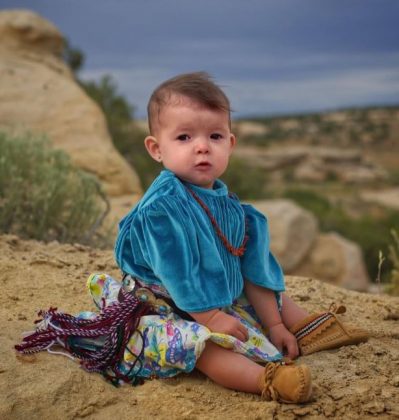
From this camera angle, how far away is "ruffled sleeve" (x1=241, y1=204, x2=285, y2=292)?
3076 mm

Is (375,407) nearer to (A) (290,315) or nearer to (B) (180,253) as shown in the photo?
(A) (290,315)

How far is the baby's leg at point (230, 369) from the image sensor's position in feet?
8.64

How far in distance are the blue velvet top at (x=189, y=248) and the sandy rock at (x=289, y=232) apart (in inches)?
466

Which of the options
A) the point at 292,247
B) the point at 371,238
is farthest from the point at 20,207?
the point at 371,238

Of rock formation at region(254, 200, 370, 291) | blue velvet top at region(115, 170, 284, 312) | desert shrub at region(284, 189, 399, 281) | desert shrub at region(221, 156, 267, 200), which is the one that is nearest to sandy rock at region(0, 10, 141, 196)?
rock formation at region(254, 200, 370, 291)

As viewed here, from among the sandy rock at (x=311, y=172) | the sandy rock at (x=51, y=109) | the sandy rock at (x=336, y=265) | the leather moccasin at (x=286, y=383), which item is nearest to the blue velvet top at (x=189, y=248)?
the leather moccasin at (x=286, y=383)

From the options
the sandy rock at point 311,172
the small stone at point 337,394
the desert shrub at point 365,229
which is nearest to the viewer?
the small stone at point 337,394

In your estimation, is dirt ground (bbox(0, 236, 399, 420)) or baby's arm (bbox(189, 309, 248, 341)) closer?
dirt ground (bbox(0, 236, 399, 420))

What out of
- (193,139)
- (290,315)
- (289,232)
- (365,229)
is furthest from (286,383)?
(365,229)

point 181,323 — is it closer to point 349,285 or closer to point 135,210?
point 135,210

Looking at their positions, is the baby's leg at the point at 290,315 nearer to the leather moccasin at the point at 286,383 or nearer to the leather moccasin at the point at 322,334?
the leather moccasin at the point at 322,334

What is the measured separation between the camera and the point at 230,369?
2.66 m

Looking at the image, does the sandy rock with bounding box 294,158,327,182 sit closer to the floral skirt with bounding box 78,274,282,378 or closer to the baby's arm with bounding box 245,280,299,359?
the baby's arm with bounding box 245,280,299,359

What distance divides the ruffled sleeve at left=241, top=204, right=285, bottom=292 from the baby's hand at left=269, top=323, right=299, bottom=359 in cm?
19
